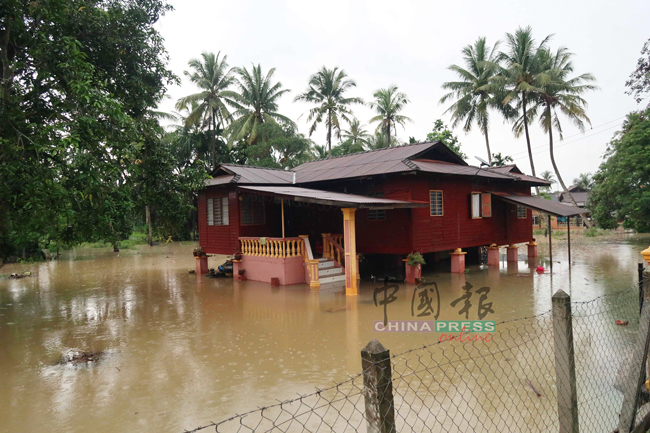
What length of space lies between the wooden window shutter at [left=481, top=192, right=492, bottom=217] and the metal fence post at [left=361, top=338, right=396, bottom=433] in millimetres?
15417

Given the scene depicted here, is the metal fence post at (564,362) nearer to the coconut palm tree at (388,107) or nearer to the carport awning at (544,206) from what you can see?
Answer: the carport awning at (544,206)

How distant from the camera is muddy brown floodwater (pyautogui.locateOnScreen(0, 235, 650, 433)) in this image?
5164 mm

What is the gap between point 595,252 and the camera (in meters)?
21.0

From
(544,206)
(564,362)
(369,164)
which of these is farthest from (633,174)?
(564,362)

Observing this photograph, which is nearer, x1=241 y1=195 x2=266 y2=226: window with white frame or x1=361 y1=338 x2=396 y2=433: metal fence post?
x1=361 y1=338 x2=396 y2=433: metal fence post

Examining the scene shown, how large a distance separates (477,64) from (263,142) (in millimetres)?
16417

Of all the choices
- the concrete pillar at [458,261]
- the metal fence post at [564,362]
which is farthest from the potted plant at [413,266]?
the metal fence post at [564,362]

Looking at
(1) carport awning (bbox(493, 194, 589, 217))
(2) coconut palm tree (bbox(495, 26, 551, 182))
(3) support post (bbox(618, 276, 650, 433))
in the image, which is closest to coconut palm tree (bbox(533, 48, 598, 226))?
(2) coconut palm tree (bbox(495, 26, 551, 182))

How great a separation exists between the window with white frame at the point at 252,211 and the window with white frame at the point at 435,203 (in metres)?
5.98

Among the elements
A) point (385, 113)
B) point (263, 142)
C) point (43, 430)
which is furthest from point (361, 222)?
point (385, 113)

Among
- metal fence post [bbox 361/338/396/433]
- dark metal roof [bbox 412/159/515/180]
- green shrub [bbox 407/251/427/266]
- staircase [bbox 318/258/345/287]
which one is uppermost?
dark metal roof [bbox 412/159/515/180]

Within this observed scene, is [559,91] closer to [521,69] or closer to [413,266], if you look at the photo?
[521,69]

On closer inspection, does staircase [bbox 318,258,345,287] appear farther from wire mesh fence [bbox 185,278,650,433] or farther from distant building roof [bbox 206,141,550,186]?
wire mesh fence [bbox 185,278,650,433]

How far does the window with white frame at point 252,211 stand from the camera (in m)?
15.4
